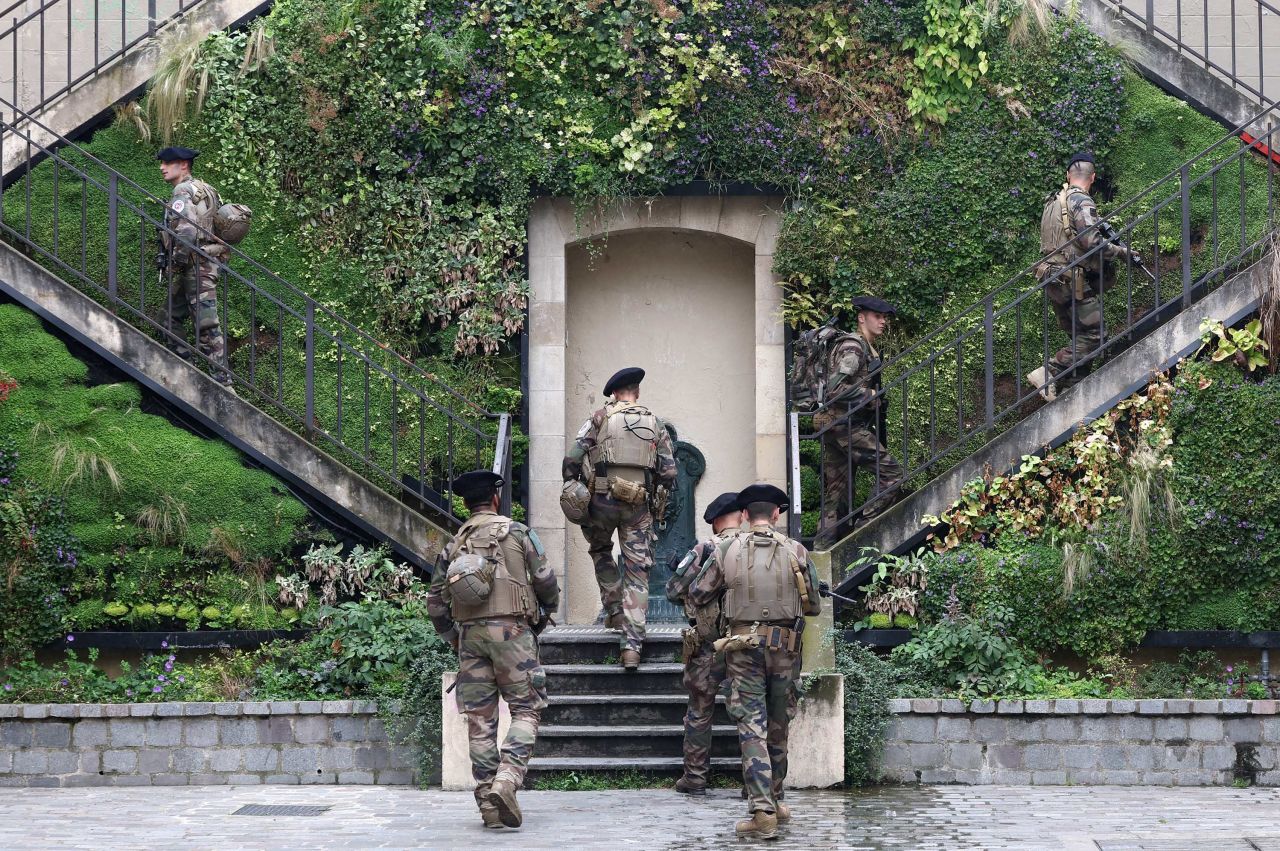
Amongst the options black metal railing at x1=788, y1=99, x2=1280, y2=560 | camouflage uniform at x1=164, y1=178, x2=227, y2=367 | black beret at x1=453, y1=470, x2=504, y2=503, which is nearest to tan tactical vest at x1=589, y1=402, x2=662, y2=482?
black metal railing at x1=788, y1=99, x2=1280, y2=560

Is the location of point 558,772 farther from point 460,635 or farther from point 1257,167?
point 1257,167

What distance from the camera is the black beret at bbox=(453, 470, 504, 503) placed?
31.2ft

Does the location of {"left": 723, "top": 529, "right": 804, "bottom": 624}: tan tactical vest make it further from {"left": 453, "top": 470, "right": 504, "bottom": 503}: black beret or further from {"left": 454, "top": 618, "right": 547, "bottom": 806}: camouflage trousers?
{"left": 453, "top": 470, "right": 504, "bottom": 503}: black beret

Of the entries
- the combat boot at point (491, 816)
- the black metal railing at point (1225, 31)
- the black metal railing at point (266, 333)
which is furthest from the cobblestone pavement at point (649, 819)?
the black metal railing at point (1225, 31)

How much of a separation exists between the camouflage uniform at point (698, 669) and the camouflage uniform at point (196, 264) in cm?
411

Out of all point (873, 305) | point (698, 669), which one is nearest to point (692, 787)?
point (698, 669)

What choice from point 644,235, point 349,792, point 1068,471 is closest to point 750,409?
point 644,235

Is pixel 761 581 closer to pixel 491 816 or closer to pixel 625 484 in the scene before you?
pixel 625 484

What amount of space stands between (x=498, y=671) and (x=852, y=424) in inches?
157

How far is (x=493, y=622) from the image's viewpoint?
9.31m

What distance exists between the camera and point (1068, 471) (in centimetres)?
1169

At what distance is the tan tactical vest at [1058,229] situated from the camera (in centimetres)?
1234

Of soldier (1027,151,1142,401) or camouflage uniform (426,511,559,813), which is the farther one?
soldier (1027,151,1142,401)

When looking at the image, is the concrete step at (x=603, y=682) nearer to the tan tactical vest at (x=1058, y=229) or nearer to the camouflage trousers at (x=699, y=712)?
the camouflage trousers at (x=699, y=712)
